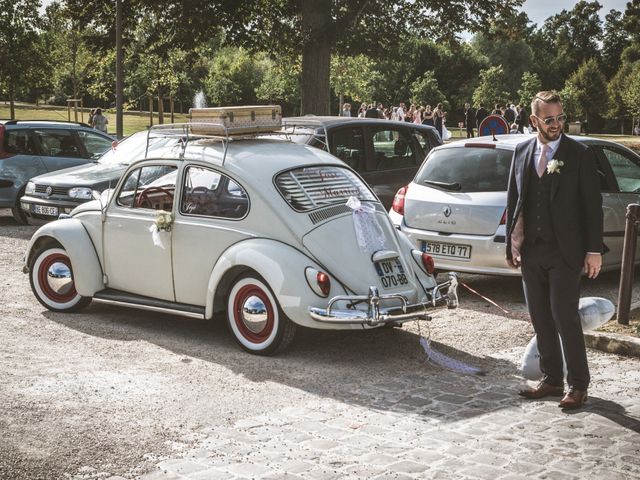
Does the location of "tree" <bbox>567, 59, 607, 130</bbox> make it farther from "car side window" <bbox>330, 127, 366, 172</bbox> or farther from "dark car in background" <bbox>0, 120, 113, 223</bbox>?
"car side window" <bbox>330, 127, 366, 172</bbox>

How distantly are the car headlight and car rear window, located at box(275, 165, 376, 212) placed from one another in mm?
6568

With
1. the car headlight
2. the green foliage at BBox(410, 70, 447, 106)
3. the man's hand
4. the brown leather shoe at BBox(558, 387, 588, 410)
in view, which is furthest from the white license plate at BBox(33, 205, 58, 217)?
the green foliage at BBox(410, 70, 447, 106)

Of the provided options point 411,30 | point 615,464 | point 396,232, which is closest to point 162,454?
point 615,464

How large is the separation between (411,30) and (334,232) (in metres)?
20.5

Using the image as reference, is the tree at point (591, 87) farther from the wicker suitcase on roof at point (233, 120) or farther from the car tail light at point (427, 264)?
the car tail light at point (427, 264)

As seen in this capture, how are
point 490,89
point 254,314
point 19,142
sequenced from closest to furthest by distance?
point 254,314 → point 19,142 → point 490,89

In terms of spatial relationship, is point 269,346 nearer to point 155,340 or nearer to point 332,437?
point 155,340

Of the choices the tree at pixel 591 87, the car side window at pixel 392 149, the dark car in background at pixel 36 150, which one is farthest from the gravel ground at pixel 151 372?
the tree at pixel 591 87

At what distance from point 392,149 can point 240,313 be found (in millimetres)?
6142

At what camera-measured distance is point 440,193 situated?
991 cm

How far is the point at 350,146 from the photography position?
12500mm

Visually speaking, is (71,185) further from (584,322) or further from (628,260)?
(584,322)

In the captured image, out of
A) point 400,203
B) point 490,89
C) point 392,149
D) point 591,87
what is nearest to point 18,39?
point 392,149

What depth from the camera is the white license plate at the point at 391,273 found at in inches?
288
